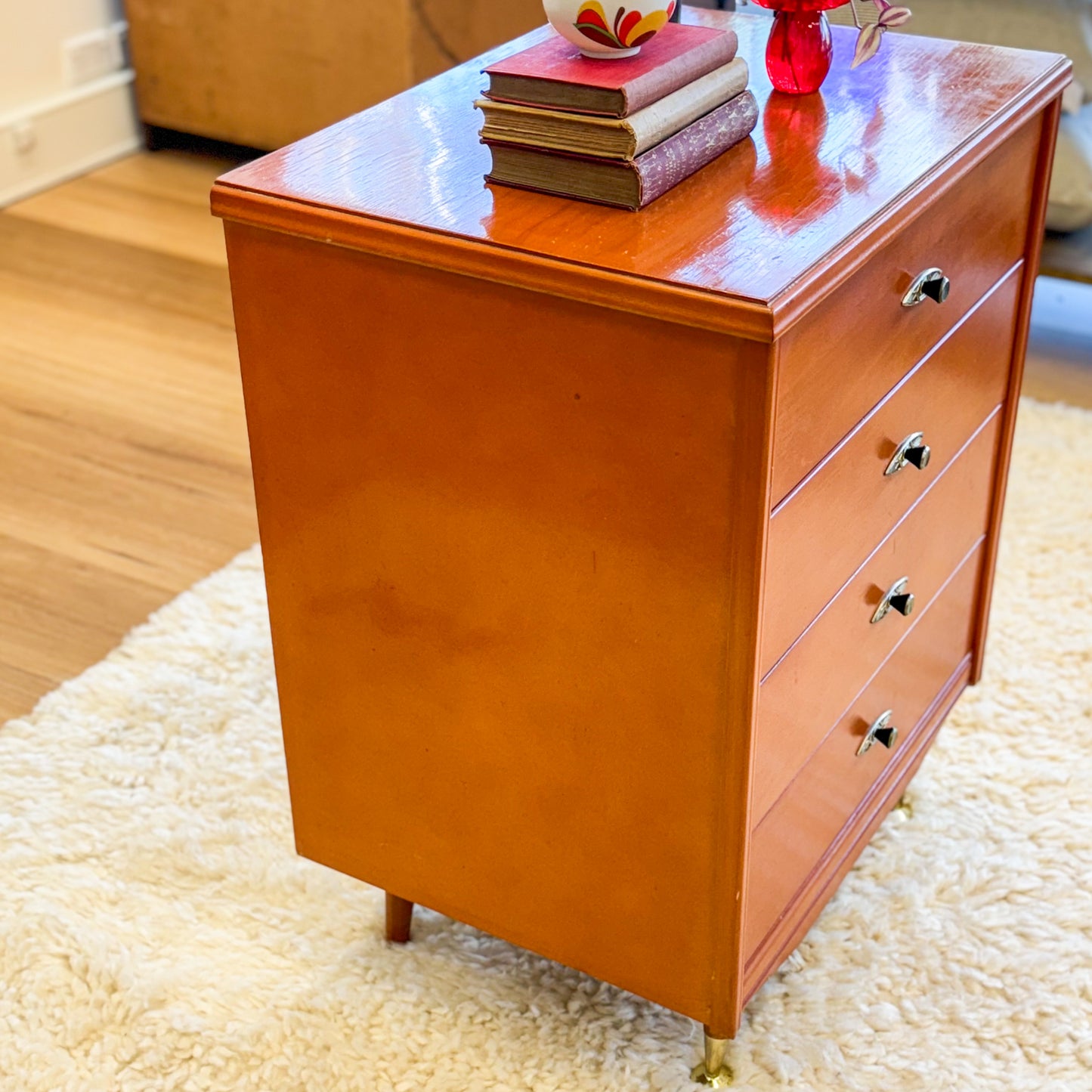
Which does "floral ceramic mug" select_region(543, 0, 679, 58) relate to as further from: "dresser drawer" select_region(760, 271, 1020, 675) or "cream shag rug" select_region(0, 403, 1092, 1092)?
"cream shag rug" select_region(0, 403, 1092, 1092)

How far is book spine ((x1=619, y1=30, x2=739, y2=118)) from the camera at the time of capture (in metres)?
1.05

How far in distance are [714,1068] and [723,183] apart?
2.59 ft

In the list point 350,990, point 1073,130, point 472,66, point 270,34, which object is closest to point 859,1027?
point 350,990

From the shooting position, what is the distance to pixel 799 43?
4.16ft

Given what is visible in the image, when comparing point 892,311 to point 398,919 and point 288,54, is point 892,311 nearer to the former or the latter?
point 398,919

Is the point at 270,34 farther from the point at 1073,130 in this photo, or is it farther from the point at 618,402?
the point at 618,402

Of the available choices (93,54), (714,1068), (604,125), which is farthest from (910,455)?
(93,54)

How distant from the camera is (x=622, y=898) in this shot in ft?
4.11

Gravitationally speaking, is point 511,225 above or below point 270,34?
above

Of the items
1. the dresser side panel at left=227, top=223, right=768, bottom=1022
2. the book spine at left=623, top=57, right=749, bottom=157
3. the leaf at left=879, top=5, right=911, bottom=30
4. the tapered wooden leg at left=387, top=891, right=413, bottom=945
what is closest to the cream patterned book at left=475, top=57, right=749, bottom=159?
the book spine at left=623, top=57, right=749, bottom=157

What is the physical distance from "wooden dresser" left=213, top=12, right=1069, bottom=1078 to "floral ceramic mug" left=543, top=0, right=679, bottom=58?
0.12 meters

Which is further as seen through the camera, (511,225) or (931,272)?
(931,272)

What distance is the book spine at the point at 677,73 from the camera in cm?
105

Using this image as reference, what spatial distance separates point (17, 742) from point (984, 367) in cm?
120
